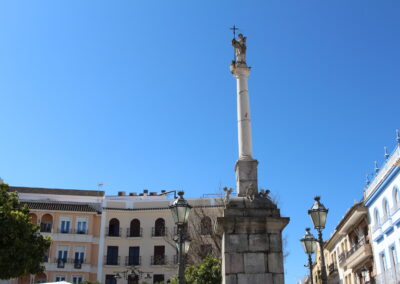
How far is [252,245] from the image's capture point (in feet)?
36.4

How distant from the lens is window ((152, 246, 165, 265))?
132 ft

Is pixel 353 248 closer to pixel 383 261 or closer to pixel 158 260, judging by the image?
pixel 383 261

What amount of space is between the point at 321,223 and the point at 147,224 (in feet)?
103

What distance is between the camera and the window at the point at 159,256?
40.2m

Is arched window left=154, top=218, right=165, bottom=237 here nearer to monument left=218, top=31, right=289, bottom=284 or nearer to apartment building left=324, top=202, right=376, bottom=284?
apartment building left=324, top=202, right=376, bottom=284

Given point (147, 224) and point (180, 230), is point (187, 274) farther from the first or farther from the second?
point (147, 224)

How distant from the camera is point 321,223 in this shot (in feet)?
38.7

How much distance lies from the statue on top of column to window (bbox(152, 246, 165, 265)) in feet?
94.0

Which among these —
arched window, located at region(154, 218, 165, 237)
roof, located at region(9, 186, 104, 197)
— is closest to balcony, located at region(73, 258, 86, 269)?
arched window, located at region(154, 218, 165, 237)

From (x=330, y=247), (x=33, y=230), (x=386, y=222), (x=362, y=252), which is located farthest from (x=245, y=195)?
(x=330, y=247)

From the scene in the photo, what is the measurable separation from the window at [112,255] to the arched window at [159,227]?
Result: 12.0ft

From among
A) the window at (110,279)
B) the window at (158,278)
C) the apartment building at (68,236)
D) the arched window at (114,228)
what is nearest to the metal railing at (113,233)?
the arched window at (114,228)

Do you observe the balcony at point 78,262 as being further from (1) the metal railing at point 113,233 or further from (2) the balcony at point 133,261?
(2) the balcony at point 133,261

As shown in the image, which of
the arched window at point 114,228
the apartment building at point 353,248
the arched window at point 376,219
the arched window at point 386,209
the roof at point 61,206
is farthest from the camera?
the arched window at point 114,228
